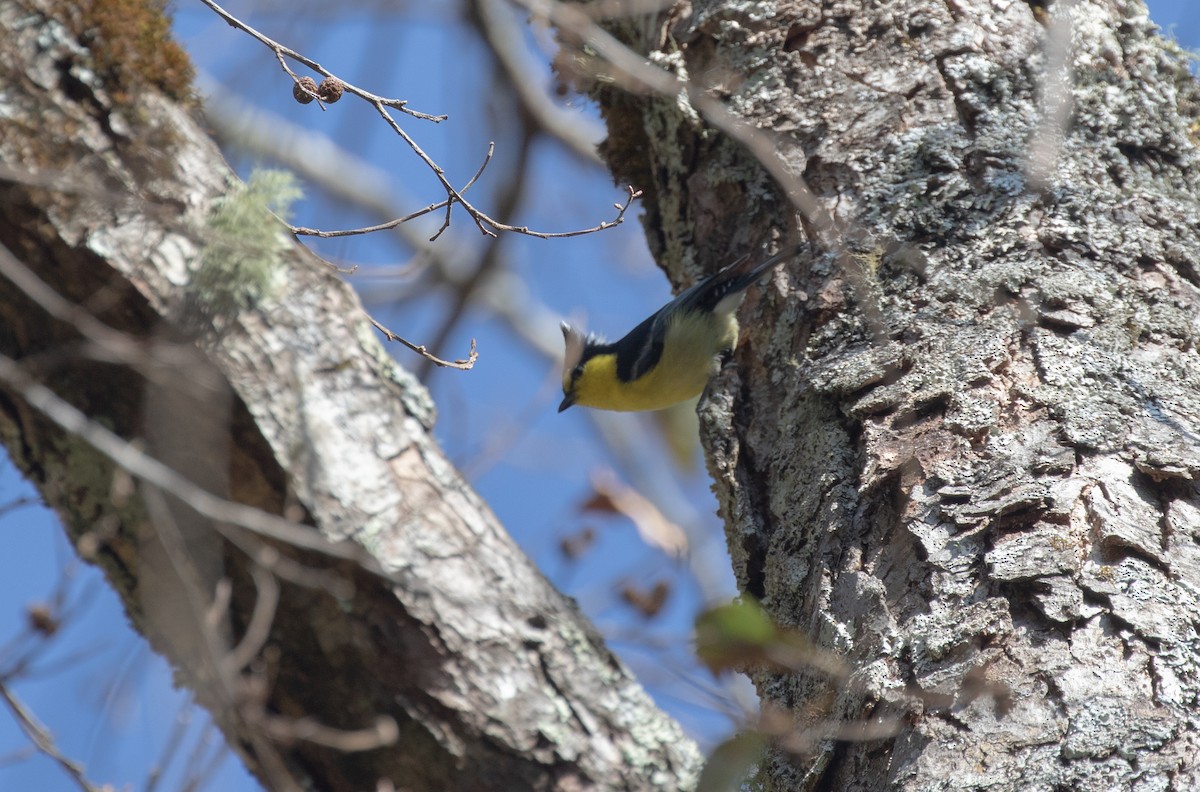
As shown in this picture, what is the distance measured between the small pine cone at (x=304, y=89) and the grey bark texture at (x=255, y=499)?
0.91 feet

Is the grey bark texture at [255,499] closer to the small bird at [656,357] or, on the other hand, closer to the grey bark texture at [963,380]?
the grey bark texture at [963,380]

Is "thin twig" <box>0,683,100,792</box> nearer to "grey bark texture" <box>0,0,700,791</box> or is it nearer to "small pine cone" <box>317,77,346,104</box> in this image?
"grey bark texture" <box>0,0,700,791</box>

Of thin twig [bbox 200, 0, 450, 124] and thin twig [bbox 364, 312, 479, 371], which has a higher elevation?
thin twig [bbox 200, 0, 450, 124]

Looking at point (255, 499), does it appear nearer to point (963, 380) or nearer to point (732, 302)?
point (732, 302)

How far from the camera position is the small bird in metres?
3.21

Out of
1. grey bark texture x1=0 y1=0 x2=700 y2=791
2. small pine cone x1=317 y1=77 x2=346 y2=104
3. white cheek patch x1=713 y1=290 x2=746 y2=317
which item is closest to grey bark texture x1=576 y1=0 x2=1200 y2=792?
white cheek patch x1=713 y1=290 x2=746 y2=317

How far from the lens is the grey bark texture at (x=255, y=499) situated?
6.69ft

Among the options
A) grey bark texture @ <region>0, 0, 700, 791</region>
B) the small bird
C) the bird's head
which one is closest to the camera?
grey bark texture @ <region>0, 0, 700, 791</region>

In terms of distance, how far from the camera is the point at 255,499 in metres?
2.13

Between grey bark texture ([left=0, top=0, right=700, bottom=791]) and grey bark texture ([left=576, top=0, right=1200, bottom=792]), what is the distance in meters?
0.54

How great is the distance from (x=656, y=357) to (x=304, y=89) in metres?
2.38

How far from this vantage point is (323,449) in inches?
83.0

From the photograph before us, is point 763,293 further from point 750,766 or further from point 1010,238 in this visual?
point 750,766

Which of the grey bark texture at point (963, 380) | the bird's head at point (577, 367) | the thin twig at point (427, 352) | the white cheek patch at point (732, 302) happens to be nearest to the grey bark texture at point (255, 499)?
the thin twig at point (427, 352)
